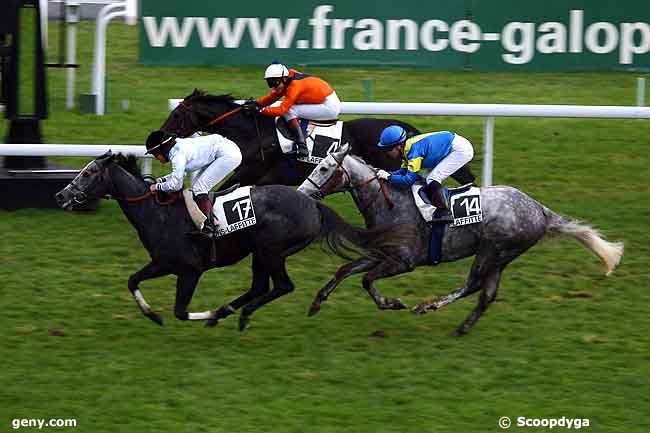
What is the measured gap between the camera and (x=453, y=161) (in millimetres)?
7891

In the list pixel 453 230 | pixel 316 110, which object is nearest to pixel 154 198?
pixel 453 230

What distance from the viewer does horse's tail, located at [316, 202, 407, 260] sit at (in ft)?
24.8

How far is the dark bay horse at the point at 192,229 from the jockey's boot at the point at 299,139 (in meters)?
1.80

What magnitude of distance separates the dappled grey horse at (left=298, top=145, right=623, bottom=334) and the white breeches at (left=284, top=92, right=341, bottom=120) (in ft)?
5.64

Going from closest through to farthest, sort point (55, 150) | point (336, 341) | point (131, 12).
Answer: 1. point (336, 341)
2. point (55, 150)
3. point (131, 12)

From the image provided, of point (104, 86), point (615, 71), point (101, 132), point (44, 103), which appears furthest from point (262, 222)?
point (615, 71)

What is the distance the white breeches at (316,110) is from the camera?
31.0 feet

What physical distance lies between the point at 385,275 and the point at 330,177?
700 mm

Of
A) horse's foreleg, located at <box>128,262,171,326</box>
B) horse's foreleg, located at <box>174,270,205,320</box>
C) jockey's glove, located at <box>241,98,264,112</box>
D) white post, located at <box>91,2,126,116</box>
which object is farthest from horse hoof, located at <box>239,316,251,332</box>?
white post, located at <box>91,2,126,116</box>

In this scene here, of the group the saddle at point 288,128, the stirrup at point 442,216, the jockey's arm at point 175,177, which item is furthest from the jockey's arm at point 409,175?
the saddle at point 288,128

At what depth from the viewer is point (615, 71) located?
1345cm

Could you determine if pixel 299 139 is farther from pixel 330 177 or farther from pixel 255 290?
pixel 255 290

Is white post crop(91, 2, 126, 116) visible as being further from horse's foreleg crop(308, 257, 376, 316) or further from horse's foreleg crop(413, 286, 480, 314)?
horse's foreleg crop(413, 286, 480, 314)

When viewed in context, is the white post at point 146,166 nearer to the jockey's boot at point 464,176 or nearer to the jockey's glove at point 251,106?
the jockey's glove at point 251,106
